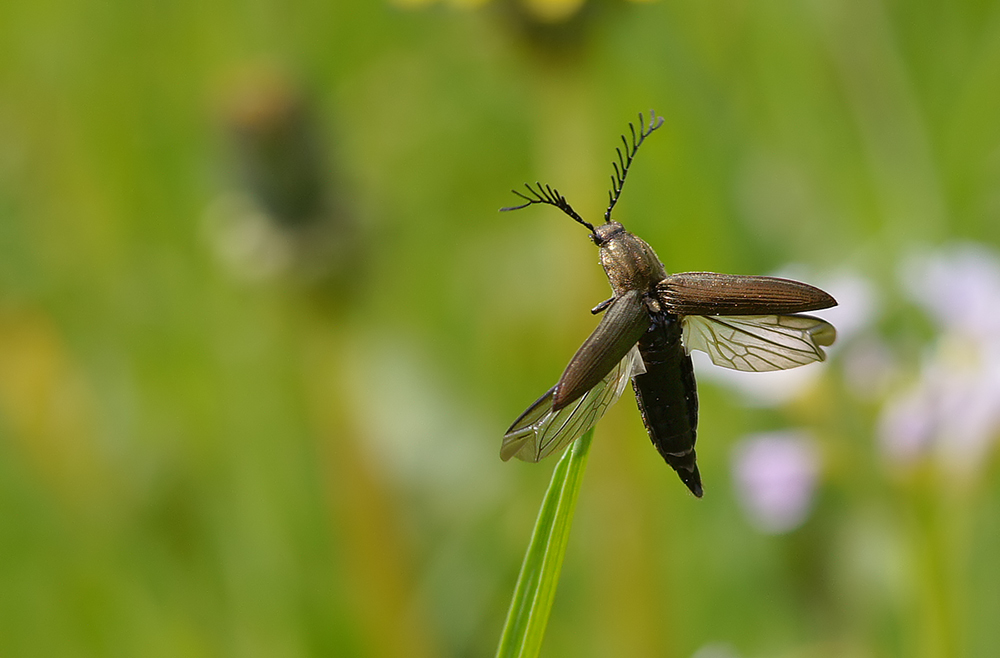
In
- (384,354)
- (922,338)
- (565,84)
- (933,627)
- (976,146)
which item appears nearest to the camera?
(933,627)

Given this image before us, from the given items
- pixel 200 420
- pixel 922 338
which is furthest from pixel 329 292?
pixel 922 338

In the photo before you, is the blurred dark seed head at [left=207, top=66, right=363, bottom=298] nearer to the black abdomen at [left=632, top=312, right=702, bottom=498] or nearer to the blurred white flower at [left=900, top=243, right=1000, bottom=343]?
the blurred white flower at [left=900, top=243, right=1000, bottom=343]

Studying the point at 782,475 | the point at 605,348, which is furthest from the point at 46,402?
the point at 605,348

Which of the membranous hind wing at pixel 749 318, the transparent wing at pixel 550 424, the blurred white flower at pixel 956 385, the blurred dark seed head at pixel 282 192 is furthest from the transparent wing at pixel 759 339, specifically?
the blurred dark seed head at pixel 282 192

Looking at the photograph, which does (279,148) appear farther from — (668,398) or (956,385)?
(668,398)

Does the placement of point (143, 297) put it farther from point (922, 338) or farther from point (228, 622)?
point (922, 338)

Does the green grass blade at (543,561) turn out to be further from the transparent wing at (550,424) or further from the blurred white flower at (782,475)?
→ the blurred white flower at (782,475)

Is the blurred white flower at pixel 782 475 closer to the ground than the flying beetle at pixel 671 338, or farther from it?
farther from it
